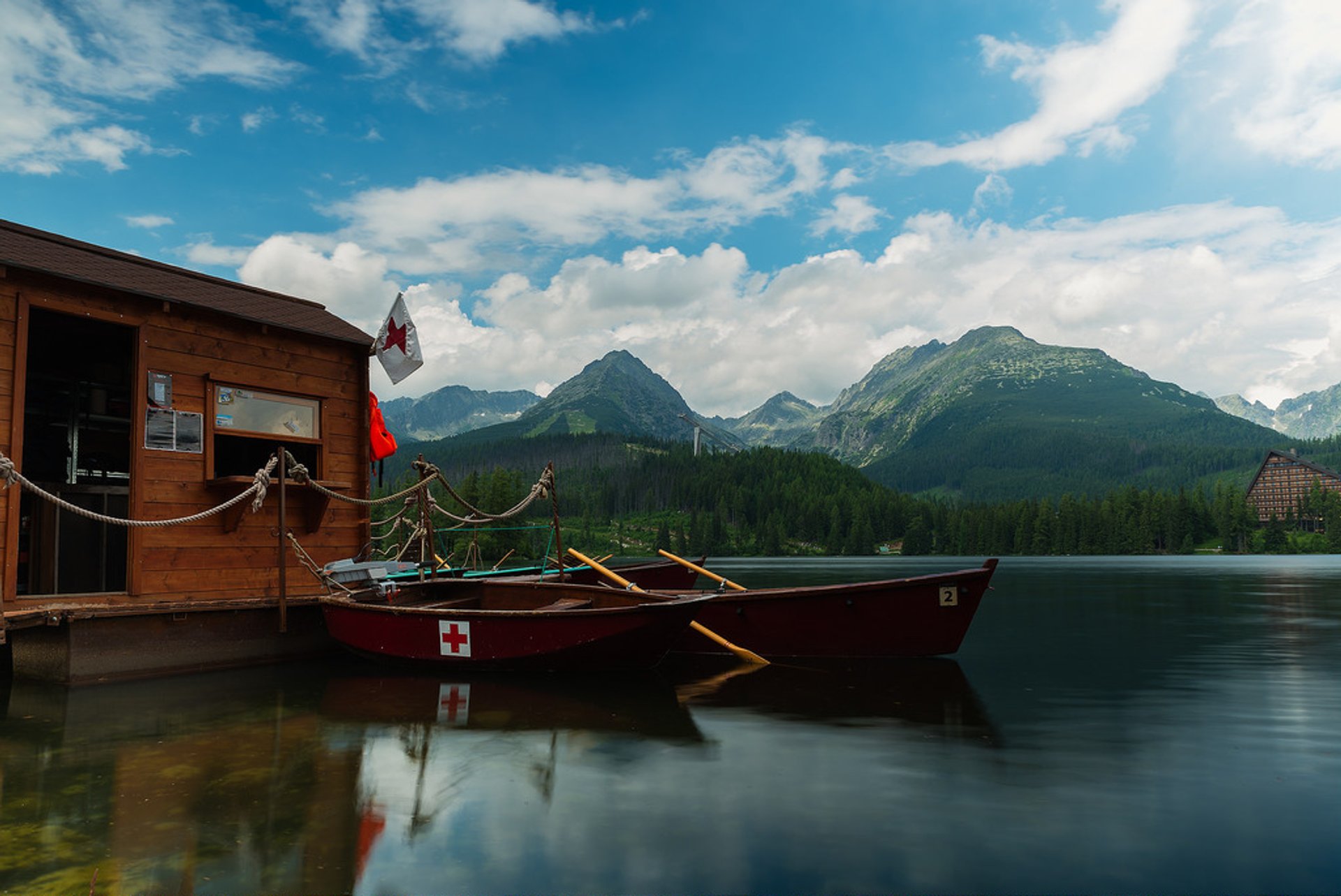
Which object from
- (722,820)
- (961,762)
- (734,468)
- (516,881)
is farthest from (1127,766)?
(734,468)

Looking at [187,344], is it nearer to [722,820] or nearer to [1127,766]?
[722,820]

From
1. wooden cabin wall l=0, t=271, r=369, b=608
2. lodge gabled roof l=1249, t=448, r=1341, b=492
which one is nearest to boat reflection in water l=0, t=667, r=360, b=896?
wooden cabin wall l=0, t=271, r=369, b=608

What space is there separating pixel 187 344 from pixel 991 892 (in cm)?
1479

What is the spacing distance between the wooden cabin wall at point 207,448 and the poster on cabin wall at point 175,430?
10 centimetres

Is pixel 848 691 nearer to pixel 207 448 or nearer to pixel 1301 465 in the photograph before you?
pixel 207 448

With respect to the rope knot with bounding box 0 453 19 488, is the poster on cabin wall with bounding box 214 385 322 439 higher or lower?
higher

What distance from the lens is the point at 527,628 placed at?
14.2 metres

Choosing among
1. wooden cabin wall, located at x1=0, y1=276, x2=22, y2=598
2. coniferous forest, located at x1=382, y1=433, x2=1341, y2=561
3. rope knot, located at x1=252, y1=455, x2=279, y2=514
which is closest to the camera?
A: wooden cabin wall, located at x1=0, y1=276, x2=22, y2=598

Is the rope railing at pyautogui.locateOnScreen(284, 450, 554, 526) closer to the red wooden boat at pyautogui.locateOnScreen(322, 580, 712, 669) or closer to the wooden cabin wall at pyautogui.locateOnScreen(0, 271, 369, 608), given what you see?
the wooden cabin wall at pyautogui.locateOnScreen(0, 271, 369, 608)

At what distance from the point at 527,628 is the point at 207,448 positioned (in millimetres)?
6593

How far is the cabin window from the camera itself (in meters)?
15.1

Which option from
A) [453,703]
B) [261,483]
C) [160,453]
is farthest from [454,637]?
[160,453]

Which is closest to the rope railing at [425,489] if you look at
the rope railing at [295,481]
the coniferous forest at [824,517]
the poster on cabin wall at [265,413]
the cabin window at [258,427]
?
the rope railing at [295,481]

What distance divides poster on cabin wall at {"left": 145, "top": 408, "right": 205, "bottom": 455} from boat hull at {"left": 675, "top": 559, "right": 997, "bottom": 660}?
32.0 ft
